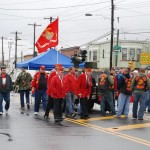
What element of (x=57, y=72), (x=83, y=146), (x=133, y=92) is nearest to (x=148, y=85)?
(x=133, y=92)

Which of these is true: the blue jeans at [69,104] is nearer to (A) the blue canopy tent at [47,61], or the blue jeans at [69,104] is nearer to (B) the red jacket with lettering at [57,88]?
(B) the red jacket with lettering at [57,88]

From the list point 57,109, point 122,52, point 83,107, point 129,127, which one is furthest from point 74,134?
point 122,52

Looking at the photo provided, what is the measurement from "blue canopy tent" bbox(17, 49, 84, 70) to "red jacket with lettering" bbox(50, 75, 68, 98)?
7388 mm

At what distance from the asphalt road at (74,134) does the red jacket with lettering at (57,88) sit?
2.89 ft

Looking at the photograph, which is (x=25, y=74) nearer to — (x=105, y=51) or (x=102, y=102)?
(x=102, y=102)

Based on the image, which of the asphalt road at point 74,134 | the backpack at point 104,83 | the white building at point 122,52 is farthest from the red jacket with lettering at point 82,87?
the white building at point 122,52

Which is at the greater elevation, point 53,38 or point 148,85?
point 53,38

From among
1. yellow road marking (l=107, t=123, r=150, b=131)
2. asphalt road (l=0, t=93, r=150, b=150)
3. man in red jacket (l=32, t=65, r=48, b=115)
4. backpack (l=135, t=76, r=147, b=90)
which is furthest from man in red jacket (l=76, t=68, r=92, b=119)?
yellow road marking (l=107, t=123, r=150, b=131)

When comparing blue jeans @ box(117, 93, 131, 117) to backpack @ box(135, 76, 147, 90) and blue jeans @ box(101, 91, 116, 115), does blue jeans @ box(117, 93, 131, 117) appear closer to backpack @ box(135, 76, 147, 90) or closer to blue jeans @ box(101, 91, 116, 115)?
blue jeans @ box(101, 91, 116, 115)

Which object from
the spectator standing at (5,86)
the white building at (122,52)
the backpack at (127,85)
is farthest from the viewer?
the white building at (122,52)

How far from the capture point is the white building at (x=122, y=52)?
185 ft

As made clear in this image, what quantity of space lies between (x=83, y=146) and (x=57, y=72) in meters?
4.67

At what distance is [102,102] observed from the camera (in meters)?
15.4

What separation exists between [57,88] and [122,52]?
1760 inches
